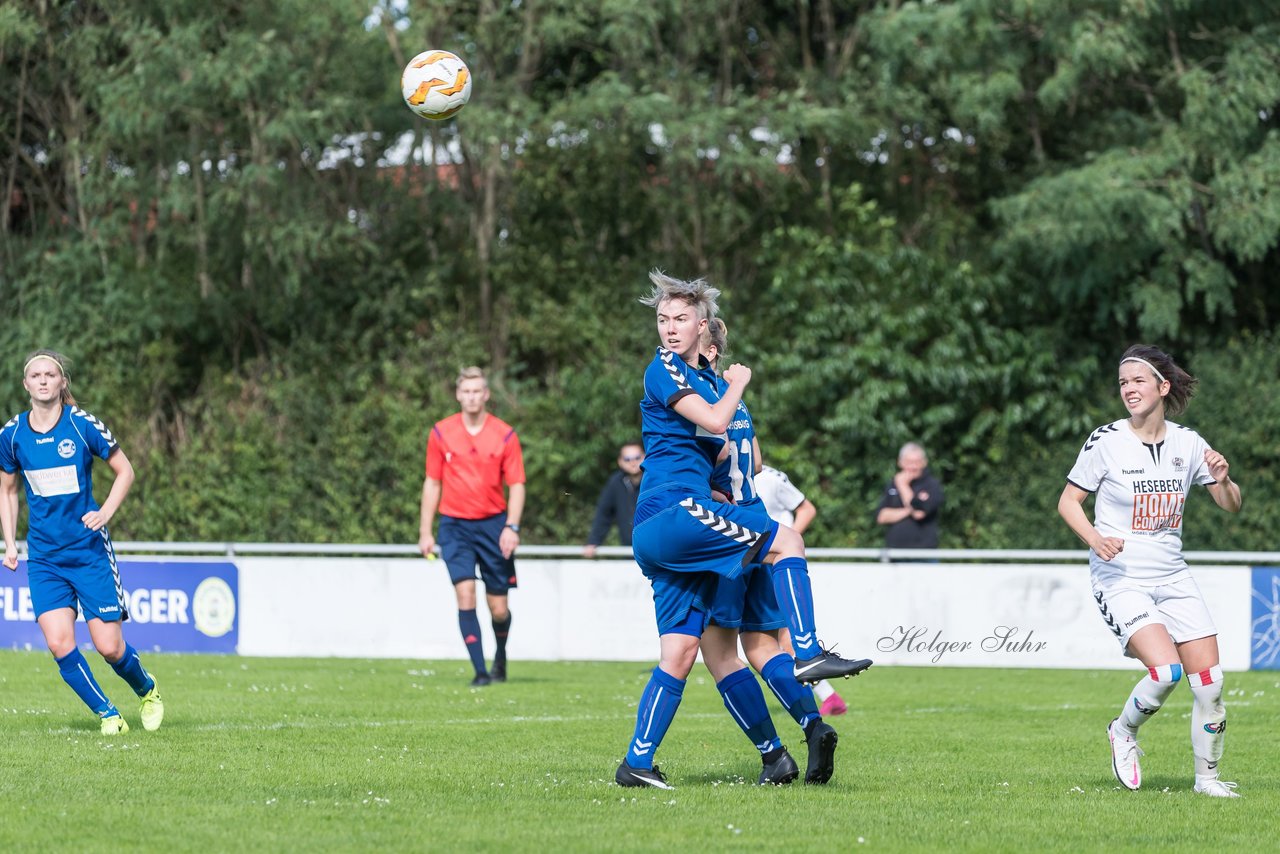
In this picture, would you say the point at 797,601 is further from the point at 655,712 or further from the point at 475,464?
the point at 475,464

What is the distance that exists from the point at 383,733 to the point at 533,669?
17.9 feet

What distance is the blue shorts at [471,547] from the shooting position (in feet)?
40.8

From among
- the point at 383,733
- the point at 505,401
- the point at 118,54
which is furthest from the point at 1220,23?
the point at 383,733

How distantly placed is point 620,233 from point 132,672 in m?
16.6

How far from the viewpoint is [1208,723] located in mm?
7164

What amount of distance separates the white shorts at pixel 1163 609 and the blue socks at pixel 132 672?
493 centimetres

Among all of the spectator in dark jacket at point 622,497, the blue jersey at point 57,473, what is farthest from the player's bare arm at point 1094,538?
the spectator in dark jacket at point 622,497

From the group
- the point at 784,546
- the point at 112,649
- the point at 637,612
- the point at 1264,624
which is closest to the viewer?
the point at 784,546

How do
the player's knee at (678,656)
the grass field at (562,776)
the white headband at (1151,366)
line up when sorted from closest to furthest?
the grass field at (562,776)
the player's knee at (678,656)
the white headband at (1151,366)

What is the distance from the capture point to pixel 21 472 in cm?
905

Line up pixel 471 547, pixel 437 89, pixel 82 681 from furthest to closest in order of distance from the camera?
pixel 471 547
pixel 437 89
pixel 82 681

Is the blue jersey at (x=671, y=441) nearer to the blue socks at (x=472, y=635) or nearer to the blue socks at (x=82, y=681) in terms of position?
the blue socks at (x=82, y=681)

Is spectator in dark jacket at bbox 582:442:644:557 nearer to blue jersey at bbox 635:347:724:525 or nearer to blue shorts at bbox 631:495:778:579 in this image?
blue jersey at bbox 635:347:724:525

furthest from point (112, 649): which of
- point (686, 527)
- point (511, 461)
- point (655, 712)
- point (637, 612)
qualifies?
point (637, 612)
